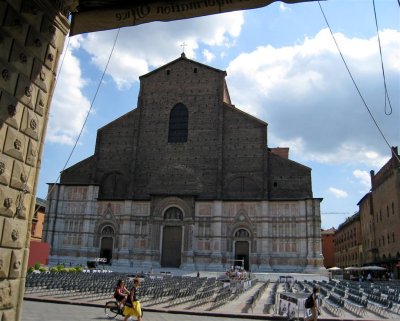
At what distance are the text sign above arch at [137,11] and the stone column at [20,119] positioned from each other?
0.39 metres

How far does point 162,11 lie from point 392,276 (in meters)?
44.4

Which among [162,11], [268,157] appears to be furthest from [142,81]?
[162,11]

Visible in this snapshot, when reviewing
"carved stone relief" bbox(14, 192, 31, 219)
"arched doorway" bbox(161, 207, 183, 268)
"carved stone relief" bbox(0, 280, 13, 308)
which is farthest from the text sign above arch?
"arched doorway" bbox(161, 207, 183, 268)

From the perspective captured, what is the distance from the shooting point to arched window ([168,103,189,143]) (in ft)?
137

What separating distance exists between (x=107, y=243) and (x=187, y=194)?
964 centimetres

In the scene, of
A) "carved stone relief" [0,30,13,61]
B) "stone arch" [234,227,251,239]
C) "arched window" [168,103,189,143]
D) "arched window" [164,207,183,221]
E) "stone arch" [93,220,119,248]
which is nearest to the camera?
"carved stone relief" [0,30,13,61]

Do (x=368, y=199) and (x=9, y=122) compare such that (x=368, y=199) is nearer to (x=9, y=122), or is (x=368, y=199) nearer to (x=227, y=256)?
(x=227, y=256)

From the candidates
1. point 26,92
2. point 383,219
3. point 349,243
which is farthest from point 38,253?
point 349,243

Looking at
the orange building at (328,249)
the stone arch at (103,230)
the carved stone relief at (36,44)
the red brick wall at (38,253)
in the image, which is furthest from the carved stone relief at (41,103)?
the orange building at (328,249)

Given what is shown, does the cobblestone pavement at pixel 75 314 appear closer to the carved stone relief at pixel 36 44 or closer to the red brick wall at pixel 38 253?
the carved stone relief at pixel 36 44

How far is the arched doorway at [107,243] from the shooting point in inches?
1559

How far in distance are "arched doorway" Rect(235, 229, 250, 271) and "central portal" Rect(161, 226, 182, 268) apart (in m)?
5.61

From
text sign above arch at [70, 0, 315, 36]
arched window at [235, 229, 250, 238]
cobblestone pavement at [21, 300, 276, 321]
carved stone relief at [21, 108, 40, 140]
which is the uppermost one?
text sign above arch at [70, 0, 315, 36]

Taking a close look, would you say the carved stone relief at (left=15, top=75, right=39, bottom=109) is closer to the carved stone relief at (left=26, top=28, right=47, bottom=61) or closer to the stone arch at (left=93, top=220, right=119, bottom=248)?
the carved stone relief at (left=26, top=28, right=47, bottom=61)
